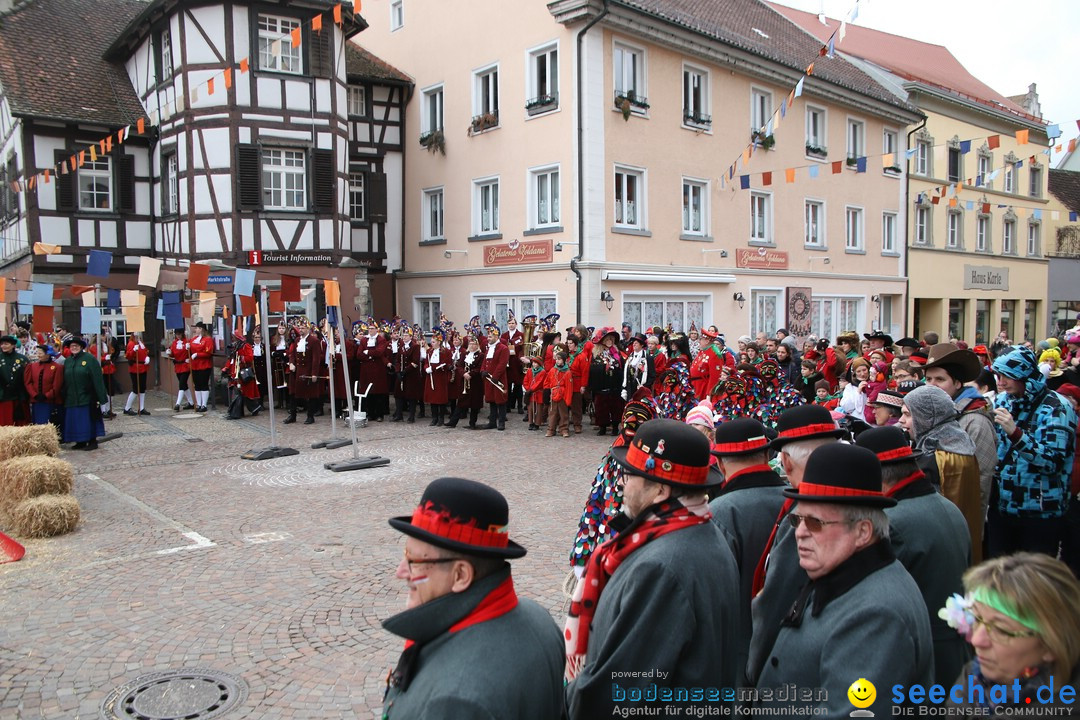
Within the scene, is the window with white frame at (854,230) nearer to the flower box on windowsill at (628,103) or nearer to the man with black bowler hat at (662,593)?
the flower box on windowsill at (628,103)

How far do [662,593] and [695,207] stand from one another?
2038 cm

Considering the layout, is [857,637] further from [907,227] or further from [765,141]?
[907,227]

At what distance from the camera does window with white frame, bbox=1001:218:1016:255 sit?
114 ft

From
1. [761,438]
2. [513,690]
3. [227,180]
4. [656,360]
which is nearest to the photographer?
[513,690]

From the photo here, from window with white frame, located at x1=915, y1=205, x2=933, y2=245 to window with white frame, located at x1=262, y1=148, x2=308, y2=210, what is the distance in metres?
22.8

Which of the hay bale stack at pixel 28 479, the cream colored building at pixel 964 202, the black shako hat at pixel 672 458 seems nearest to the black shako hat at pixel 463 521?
the black shako hat at pixel 672 458

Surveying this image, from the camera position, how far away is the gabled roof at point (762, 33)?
21438 mm

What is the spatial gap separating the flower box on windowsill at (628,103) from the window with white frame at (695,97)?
1788 mm

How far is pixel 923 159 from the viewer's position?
3038cm

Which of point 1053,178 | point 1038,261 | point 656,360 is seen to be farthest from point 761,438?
point 1053,178

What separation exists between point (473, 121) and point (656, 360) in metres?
10.6

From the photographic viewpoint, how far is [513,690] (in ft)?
6.68

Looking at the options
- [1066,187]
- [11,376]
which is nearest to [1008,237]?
[1066,187]

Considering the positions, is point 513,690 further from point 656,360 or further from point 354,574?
point 656,360
